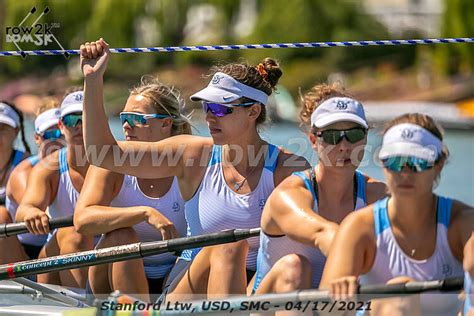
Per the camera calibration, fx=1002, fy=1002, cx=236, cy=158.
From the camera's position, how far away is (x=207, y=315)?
3619mm

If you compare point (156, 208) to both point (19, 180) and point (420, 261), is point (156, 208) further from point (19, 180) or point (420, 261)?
point (420, 261)

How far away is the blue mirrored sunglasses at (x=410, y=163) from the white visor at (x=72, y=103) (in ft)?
6.90

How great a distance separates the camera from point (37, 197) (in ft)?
16.3

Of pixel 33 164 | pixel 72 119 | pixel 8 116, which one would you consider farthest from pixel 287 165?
pixel 8 116

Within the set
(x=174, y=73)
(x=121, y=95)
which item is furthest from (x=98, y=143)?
(x=174, y=73)

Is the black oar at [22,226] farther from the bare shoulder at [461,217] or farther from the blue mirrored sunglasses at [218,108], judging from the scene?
the bare shoulder at [461,217]

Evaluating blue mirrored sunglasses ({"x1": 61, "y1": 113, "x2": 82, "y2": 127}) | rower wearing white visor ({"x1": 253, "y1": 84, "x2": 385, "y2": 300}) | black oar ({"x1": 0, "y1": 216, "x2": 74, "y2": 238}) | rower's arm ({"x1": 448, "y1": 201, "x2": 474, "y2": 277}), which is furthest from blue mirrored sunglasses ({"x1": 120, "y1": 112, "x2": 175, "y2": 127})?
rower's arm ({"x1": 448, "y1": 201, "x2": 474, "y2": 277})

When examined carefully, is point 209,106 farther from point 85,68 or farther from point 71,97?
point 71,97

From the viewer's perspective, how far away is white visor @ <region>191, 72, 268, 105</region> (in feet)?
13.1

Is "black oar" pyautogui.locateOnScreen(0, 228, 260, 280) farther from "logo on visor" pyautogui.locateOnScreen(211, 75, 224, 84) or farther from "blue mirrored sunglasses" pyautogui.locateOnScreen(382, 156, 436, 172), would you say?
"blue mirrored sunglasses" pyautogui.locateOnScreen(382, 156, 436, 172)

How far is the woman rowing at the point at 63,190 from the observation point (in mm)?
4805

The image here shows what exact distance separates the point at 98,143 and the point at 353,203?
1.02 meters

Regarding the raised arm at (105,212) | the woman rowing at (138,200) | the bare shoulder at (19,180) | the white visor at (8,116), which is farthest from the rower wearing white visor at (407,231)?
the white visor at (8,116)

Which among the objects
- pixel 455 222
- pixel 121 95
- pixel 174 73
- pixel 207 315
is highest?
pixel 174 73
